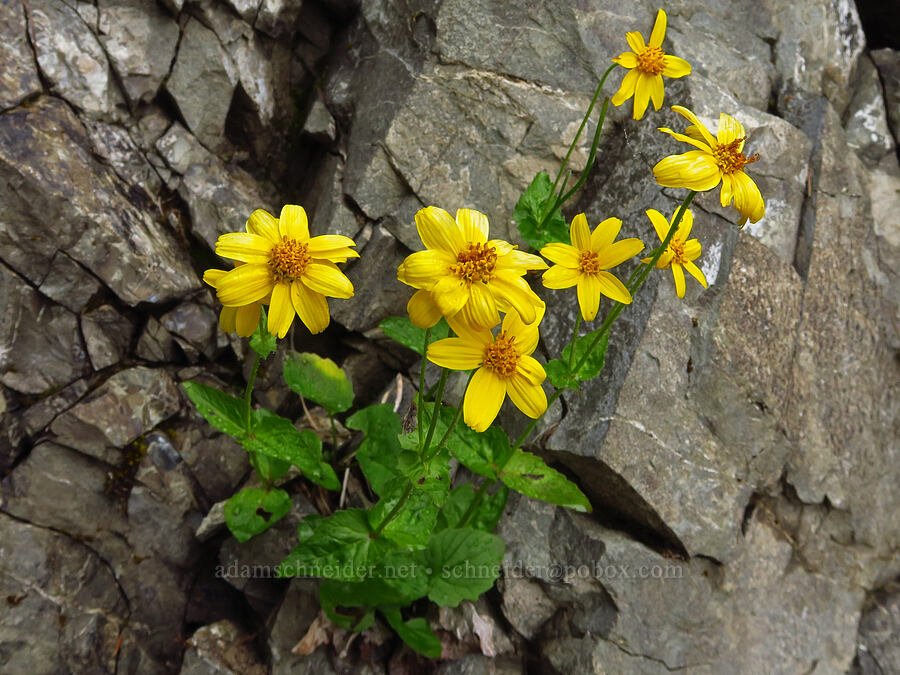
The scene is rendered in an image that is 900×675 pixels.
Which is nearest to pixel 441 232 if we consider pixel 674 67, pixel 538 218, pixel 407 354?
pixel 538 218

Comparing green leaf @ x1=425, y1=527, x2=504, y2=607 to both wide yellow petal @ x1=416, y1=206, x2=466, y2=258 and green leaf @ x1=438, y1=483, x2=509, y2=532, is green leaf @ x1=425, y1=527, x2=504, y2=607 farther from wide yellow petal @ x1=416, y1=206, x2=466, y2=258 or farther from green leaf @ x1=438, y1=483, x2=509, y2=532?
wide yellow petal @ x1=416, y1=206, x2=466, y2=258

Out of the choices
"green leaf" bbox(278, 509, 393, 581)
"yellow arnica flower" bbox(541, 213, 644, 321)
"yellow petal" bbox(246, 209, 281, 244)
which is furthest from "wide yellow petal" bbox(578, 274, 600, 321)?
"green leaf" bbox(278, 509, 393, 581)

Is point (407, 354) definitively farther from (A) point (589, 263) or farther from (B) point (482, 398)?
(B) point (482, 398)

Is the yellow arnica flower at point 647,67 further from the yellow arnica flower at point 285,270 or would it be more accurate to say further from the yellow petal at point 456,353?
the yellow arnica flower at point 285,270

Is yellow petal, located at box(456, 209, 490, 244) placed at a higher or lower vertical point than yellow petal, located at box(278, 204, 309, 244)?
higher

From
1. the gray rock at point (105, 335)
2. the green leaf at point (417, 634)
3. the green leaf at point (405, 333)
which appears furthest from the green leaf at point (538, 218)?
the gray rock at point (105, 335)

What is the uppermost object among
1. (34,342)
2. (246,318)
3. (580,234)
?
(580,234)
